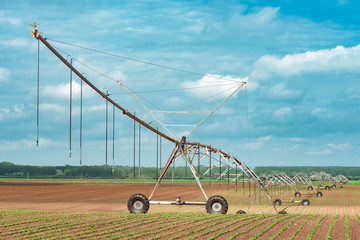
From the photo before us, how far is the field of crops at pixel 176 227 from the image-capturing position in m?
21.9

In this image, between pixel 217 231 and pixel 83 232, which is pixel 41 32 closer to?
pixel 83 232

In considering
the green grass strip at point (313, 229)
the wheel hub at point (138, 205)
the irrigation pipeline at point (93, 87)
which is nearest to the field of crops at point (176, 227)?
the green grass strip at point (313, 229)

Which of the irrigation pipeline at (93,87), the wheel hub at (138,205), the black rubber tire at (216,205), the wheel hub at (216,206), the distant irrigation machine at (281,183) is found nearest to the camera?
the irrigation pipeline at (93,87)

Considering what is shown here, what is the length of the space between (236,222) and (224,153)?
872cm

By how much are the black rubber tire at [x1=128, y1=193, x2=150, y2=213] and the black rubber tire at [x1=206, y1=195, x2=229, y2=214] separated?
13.5ft

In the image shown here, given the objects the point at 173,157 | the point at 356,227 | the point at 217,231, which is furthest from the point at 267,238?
the point at 173,157

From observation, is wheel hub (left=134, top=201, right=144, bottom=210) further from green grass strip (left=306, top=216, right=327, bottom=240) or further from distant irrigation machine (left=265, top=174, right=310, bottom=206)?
distant irrigation machine (left=265, top=174, right=310, bottom=206)

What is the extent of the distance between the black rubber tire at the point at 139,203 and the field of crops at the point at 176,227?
35.4 inches

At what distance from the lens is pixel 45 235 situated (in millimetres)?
21812

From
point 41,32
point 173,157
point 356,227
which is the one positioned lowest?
point 356,227

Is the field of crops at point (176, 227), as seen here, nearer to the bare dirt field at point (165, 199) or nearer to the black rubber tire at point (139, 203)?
the black rubber tire at point (139, 203)

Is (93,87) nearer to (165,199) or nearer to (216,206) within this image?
(216,206)

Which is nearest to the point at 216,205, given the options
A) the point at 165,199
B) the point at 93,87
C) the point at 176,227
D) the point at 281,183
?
the point at 176,227

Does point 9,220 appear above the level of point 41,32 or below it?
below
